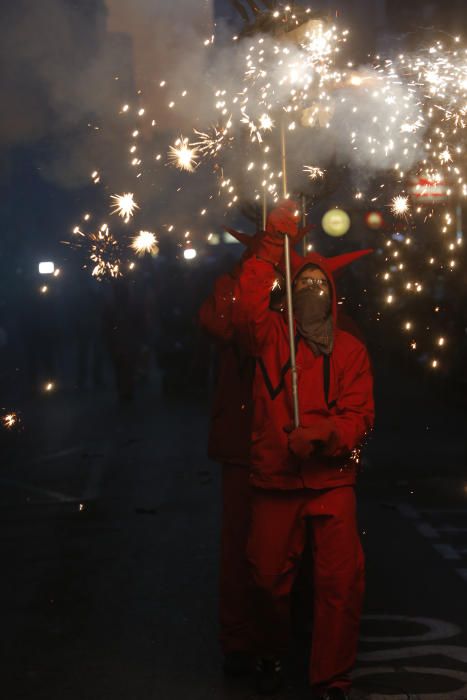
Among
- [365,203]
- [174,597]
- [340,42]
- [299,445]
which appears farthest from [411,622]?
[340,42]

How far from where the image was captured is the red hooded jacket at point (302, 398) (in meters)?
5.22

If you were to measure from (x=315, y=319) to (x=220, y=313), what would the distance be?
0.42m

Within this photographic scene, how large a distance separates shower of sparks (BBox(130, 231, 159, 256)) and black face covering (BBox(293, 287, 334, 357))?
1595 millimetres

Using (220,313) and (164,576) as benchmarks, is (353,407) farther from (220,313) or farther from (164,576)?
(164,576)

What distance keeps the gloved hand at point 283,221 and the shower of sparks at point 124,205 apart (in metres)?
1.45

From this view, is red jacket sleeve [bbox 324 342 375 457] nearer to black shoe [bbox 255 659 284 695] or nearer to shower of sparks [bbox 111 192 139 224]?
black shoe [bbox 255 659 284 695]

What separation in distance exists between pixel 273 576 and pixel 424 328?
4382 mm

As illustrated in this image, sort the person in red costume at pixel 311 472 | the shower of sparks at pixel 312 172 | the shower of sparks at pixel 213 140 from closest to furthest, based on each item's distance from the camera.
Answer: the person in red costume at pixel 311 472 < the shower of sparks at pixel 213 140 < the shower of sparks at pixel 312 172

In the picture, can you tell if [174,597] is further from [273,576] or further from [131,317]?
[131,317]

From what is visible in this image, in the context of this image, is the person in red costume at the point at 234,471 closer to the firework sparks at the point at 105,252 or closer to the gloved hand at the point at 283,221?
the gloved hand at the point at 283,221

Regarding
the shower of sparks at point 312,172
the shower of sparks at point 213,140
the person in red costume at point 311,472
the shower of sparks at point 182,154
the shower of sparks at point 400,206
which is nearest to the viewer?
the person in red costume at point 311,472

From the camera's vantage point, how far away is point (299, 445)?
199 inches

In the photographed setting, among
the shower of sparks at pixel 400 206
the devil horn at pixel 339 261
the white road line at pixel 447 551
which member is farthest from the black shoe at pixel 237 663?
the shower of sparks at pixel 400 206

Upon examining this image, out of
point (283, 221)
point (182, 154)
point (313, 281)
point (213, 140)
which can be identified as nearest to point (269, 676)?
point (313, 281)
